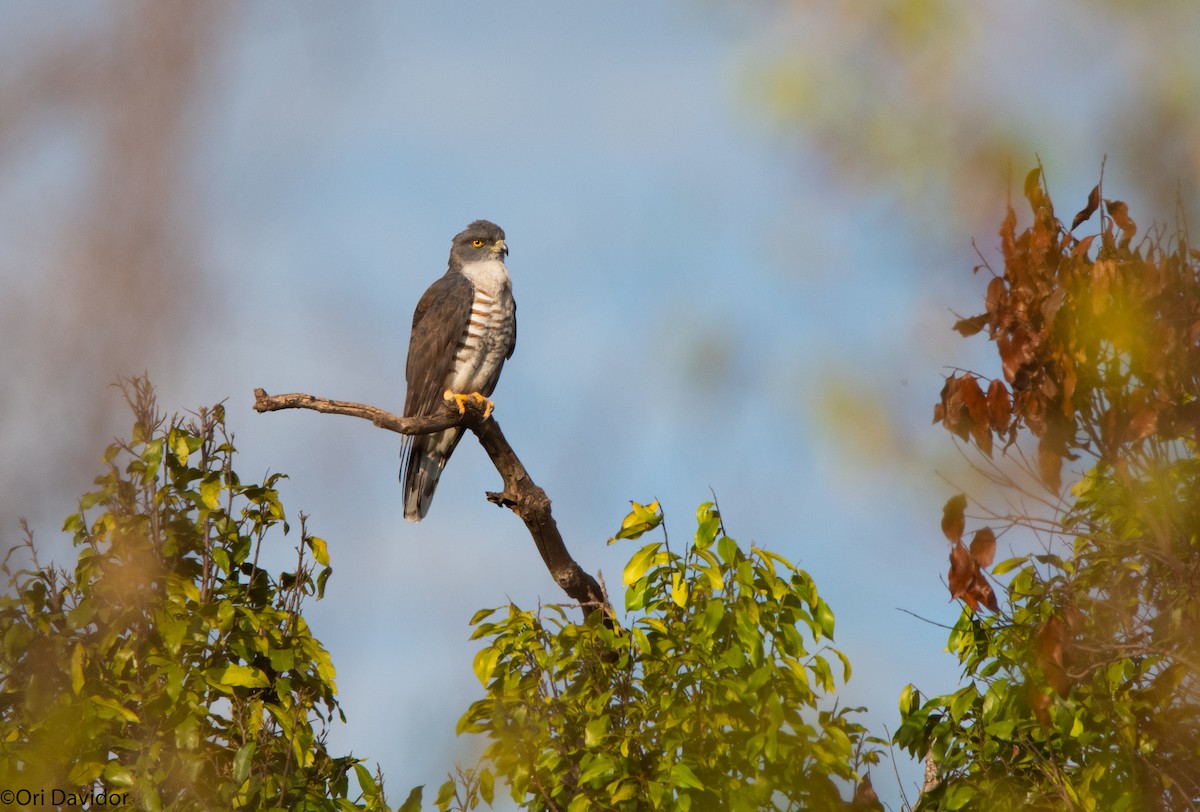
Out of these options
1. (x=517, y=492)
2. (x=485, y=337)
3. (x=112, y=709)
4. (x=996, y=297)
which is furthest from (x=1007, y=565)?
(x=485, y=337)

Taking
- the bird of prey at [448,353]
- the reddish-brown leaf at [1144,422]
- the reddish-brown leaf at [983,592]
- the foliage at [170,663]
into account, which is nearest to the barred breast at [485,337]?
the bird of prey at [448,353]

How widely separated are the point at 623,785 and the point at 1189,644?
7.24ft

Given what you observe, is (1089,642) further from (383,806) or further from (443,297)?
(443,297)

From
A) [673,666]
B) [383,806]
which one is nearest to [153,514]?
[383,806]

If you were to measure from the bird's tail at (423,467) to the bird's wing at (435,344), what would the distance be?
252mm

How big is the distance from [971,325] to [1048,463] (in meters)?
0.56

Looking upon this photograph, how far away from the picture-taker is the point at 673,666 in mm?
4422

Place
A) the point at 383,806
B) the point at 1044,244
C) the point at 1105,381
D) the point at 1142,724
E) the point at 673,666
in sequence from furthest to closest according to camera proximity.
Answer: the point at 383,806 < the point at 1142,724 < the point at 673,666 < the point at 1105,381 < the point at 1044,244

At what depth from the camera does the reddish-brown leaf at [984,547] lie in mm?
4207

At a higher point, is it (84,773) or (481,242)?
(481,242)

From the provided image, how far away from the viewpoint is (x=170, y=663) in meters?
4.69

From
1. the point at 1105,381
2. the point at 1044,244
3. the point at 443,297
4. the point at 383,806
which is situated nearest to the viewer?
the point at 1044,244

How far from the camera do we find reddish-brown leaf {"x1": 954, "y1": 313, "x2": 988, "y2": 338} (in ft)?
13.3

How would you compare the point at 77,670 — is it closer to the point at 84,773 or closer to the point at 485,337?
the point at 84,773
